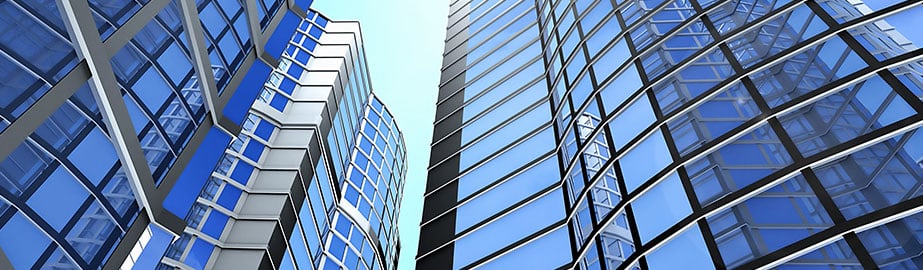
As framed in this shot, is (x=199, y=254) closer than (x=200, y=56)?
No

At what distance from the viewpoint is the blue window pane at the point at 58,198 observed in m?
9.25

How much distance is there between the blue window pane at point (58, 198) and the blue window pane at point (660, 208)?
915 centimetres

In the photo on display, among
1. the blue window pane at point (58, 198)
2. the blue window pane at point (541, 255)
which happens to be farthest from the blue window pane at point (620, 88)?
the blue window pane at point (58, 198)

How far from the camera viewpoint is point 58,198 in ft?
31.8

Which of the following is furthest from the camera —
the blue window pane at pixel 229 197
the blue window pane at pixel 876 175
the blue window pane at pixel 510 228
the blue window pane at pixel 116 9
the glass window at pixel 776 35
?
the blue window pane at pixel 229 197

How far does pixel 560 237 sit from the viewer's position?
15891 millimetres

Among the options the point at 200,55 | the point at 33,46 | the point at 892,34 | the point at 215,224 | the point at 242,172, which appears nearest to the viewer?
the point at 33,46

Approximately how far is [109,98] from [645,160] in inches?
378

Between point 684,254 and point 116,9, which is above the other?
point 116,9

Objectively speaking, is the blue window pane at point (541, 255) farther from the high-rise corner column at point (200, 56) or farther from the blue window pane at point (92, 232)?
the blue window pane at point (92, 232)

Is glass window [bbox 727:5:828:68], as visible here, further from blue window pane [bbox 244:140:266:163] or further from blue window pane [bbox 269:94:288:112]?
blue window pane [bbox 269:94:288:112]

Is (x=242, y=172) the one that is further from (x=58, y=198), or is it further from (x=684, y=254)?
(x=684, y=254)

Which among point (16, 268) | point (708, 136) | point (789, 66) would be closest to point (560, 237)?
point (708, 136)

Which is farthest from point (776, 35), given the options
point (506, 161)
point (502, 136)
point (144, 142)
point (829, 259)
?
point (144, 142)
